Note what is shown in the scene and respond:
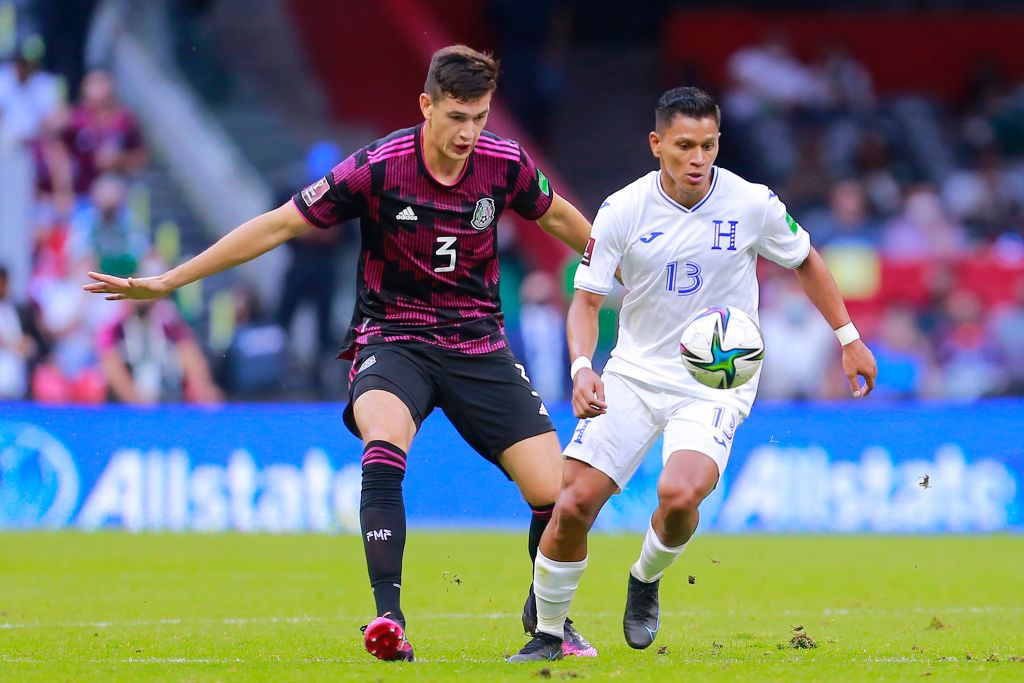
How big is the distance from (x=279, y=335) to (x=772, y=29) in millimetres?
10819

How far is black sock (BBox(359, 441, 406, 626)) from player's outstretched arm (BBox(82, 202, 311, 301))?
1.01 metres

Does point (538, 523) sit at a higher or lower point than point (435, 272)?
lower

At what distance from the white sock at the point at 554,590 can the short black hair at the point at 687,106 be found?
1.87 meters

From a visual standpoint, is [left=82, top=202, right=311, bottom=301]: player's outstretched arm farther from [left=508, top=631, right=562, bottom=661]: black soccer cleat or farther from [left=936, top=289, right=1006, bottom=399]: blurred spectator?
[left=936, top=289, right=1006, bottom=399]: blurred spectator

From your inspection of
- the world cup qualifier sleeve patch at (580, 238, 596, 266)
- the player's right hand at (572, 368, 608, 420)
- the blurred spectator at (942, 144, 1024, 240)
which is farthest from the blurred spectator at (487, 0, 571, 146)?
the player's right hand at (572, 368, 608, 420)

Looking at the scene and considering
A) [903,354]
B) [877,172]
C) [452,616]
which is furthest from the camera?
[877,172]

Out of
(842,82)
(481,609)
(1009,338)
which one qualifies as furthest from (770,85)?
(481,609)

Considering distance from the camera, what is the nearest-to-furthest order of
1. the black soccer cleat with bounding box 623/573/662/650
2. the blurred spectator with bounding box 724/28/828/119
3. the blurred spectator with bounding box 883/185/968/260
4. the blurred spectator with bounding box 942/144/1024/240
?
the black soccer cleat with bounding box 623/573/662/650 → the blurred spectator with bounding box 883/185/968/260 → the blurred spectator with bounding box 942/144/1024/240 → the blurred spectator with bounding box 724/28/828/119

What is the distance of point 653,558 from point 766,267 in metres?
11.0

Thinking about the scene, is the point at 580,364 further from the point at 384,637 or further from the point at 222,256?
the point at 222,256

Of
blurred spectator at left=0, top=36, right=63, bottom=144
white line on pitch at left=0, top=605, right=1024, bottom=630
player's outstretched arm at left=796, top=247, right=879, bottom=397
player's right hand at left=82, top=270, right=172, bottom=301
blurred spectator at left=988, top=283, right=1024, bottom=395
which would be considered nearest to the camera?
player's right hand at left=82, top=270, right=172, bottom=301

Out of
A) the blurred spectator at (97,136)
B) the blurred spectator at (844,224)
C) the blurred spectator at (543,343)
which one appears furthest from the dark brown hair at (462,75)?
the blurred spectator at (844,224)

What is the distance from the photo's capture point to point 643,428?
639cm

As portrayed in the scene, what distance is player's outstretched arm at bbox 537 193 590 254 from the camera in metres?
6.89
